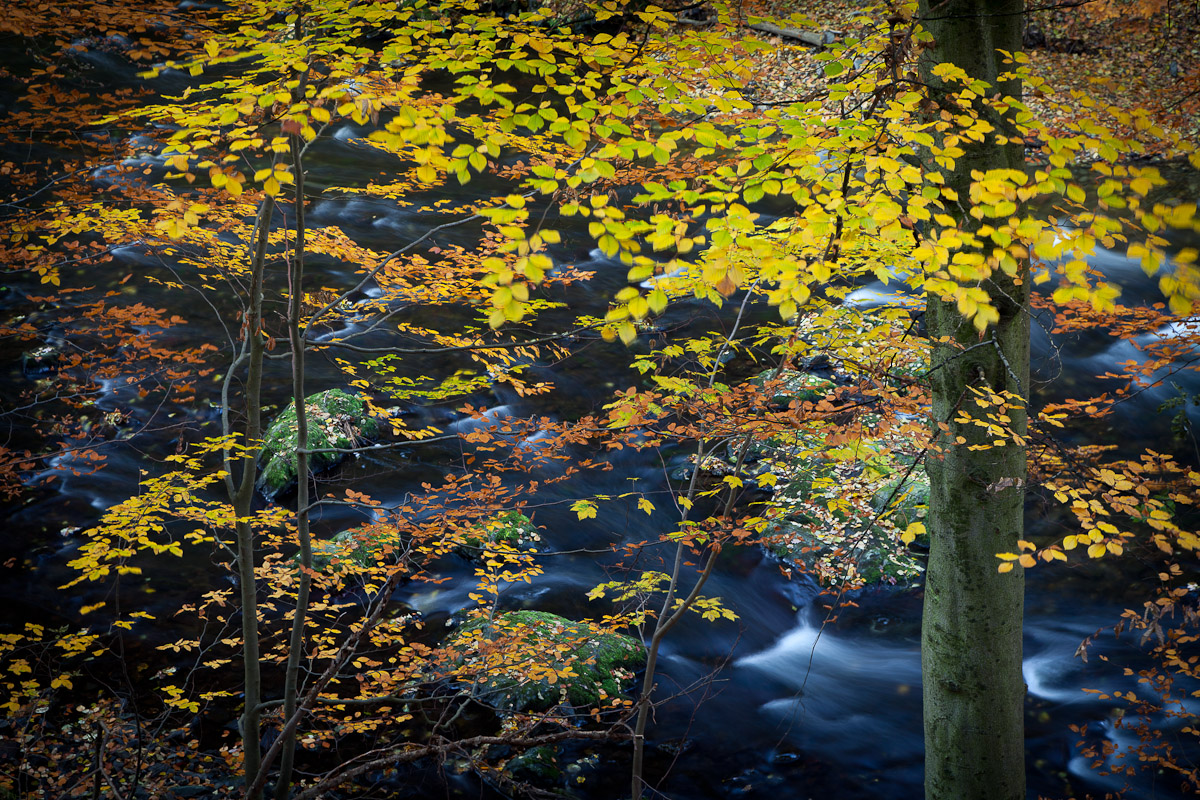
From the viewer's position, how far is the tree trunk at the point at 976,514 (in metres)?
3.88

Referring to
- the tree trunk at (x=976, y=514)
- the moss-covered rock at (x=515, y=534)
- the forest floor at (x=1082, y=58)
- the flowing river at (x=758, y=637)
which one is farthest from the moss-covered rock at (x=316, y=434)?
the forest floor at (x=1082, y=58)

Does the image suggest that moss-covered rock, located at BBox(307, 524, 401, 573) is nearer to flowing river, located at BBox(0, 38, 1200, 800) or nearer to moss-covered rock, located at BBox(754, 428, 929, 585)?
flowing river, located at BBox(0, 38, 1200, 800)

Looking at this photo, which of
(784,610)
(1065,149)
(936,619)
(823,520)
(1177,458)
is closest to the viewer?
(1065,149)

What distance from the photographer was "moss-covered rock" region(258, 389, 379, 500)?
320 inches

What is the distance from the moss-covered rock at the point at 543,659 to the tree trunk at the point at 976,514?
261 centimetres

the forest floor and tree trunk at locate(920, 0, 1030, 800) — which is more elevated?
the forest floor

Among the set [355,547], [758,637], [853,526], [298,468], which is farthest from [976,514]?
[853,526]

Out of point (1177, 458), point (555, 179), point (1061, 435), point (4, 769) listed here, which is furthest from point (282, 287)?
point (1177, 458)

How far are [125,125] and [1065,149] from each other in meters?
5.36

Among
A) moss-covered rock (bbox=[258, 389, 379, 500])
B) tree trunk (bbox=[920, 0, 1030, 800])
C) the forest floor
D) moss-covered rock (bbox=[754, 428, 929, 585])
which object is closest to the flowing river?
moss-covered rock (bbox=[754, 428, 929, 585])

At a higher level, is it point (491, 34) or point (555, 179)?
point (491, 34)

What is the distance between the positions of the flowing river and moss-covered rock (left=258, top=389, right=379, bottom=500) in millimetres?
431

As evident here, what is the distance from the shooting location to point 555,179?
326cm

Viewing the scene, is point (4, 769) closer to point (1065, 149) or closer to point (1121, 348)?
point (1065, 149)
